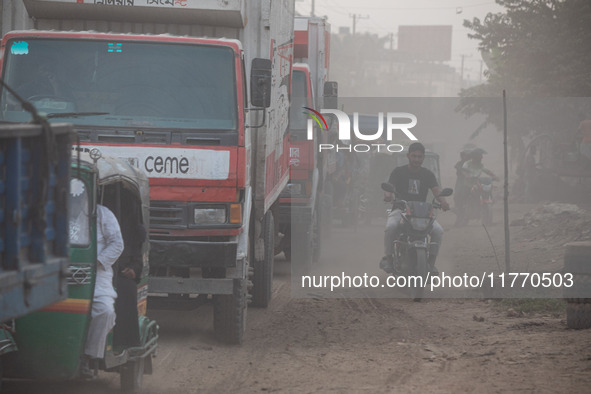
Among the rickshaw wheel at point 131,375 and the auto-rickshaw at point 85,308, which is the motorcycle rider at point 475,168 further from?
the rickshaw wheel at point 131,375

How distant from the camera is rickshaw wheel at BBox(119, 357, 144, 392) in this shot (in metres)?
6.70

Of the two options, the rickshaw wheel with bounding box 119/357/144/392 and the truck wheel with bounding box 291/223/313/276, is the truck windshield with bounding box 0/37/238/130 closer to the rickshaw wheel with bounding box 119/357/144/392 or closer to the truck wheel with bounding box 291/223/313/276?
the rickshaw wheel with bounding box 119/357/144/392

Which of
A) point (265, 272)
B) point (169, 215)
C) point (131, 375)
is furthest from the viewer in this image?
point (265, 272)

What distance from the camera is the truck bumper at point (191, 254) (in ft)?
27.7

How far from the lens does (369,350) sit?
350 inches

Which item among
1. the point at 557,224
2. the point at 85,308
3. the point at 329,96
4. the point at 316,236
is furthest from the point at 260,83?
→ the point at 557,224

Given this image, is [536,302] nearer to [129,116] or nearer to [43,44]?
[129,116]

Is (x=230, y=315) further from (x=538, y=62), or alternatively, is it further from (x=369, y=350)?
(x=538, y=62)

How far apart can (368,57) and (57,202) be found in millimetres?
84110

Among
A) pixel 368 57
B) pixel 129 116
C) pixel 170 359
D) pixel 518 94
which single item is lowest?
pixel 170 359

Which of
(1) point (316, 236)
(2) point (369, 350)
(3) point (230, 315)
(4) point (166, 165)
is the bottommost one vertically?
(2) point (369, 350)

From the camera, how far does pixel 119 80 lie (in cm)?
871

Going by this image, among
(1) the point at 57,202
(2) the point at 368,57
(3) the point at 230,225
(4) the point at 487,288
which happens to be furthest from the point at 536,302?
(2) the point at 368,57

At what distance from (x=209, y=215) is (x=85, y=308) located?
8.46 feet
